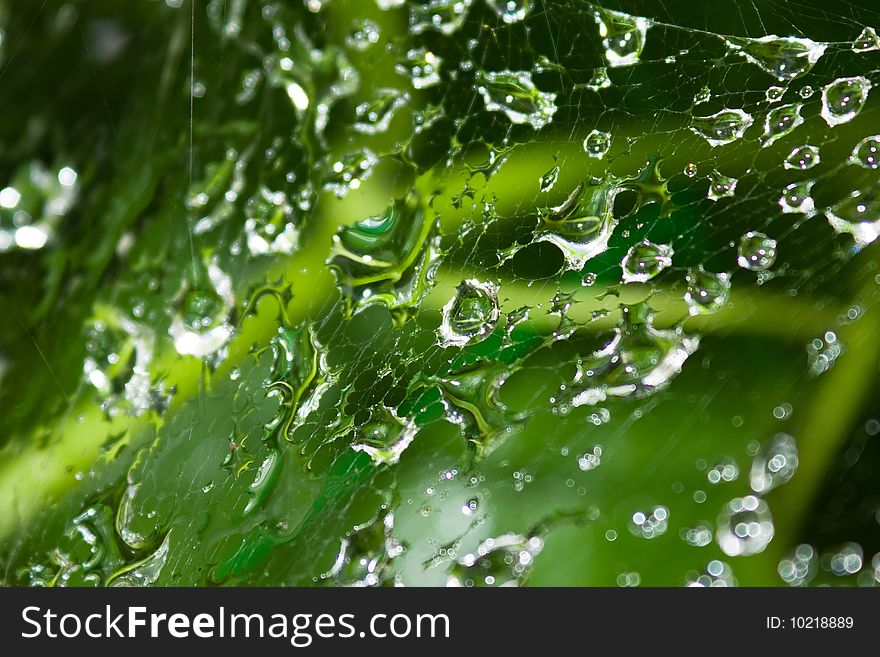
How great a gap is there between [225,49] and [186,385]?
0.21m

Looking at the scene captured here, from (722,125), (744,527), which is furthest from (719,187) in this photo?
(744,527)

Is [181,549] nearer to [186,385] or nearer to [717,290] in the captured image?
[186,385]

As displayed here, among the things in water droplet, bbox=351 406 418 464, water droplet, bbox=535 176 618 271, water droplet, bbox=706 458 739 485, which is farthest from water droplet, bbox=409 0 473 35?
water droplet, bbox=706 458 739 485

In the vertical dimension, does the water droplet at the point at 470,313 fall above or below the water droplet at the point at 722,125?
below

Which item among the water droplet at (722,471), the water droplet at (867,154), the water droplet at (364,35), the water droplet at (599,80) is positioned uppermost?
the water droplet at (364,35)

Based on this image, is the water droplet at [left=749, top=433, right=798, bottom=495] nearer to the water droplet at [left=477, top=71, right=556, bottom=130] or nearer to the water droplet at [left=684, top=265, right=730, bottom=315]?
the water droplet at [left=684, top=265, right=730, bottom=315]

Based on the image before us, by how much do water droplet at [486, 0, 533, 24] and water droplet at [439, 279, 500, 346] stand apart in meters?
0.15

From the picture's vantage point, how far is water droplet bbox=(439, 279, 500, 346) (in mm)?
424

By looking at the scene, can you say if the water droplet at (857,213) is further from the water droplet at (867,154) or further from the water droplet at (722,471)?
the water droplet at (722,471)

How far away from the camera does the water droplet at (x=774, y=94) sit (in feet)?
1.27

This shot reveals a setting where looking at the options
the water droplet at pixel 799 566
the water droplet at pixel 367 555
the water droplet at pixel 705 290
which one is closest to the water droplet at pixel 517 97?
the water droplet at pixel 705 290

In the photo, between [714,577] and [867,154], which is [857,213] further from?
[714,577]

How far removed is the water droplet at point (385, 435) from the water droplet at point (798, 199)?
246mm
